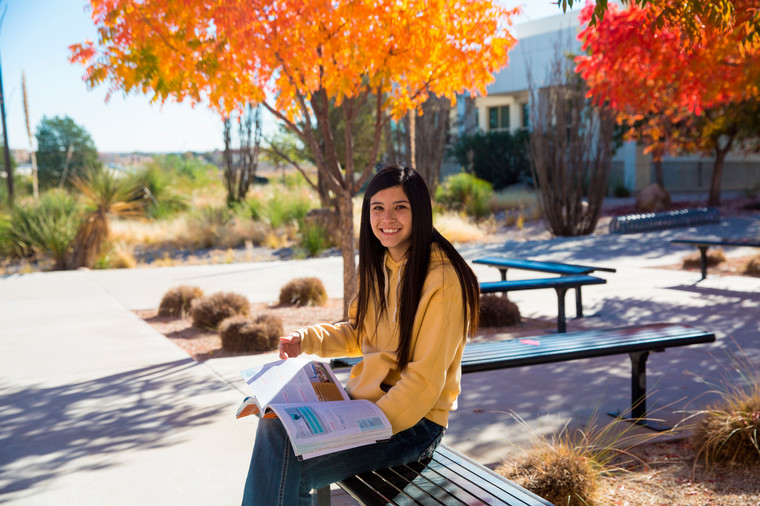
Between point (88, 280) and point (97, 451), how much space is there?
7.57 meters

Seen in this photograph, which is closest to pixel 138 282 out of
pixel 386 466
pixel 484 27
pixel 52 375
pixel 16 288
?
pixel 16 288

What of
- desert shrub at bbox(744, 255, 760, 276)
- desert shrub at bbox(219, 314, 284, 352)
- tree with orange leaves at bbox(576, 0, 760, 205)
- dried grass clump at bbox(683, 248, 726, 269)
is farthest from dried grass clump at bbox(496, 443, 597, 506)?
dried grass clump at bbox(683, 248, 726, 269)

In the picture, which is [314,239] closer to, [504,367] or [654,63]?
[654,63]

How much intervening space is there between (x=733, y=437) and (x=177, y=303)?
20.2 ft

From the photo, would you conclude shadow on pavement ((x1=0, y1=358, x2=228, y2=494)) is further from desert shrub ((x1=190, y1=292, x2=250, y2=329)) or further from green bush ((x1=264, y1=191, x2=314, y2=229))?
green bush ((x1=264, y1=191, x2=314, y2=229))

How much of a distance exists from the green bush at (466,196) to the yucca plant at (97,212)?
31.0 ft

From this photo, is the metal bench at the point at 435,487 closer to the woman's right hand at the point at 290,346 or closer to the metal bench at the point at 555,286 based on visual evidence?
the woman's right hand at the point at 290,346

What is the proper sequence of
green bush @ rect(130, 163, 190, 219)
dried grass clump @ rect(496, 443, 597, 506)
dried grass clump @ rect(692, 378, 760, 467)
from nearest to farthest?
1. dried grass clump @ rect(496, 443, 597, 506)
2. dried grass clump @ rect(692, 378, 760, 467)
3. green bush @ rect(130, 163, 190, 219)

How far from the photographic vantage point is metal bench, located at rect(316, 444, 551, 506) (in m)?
2.32

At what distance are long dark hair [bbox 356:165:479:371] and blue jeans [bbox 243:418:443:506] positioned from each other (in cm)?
30

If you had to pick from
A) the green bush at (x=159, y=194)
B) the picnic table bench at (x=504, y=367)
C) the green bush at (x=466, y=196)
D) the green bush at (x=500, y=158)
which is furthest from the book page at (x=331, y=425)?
the green bush at (x=500, y=158)

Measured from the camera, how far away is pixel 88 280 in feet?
36.2

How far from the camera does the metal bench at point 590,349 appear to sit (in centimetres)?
393

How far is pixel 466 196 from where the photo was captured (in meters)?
21.6
